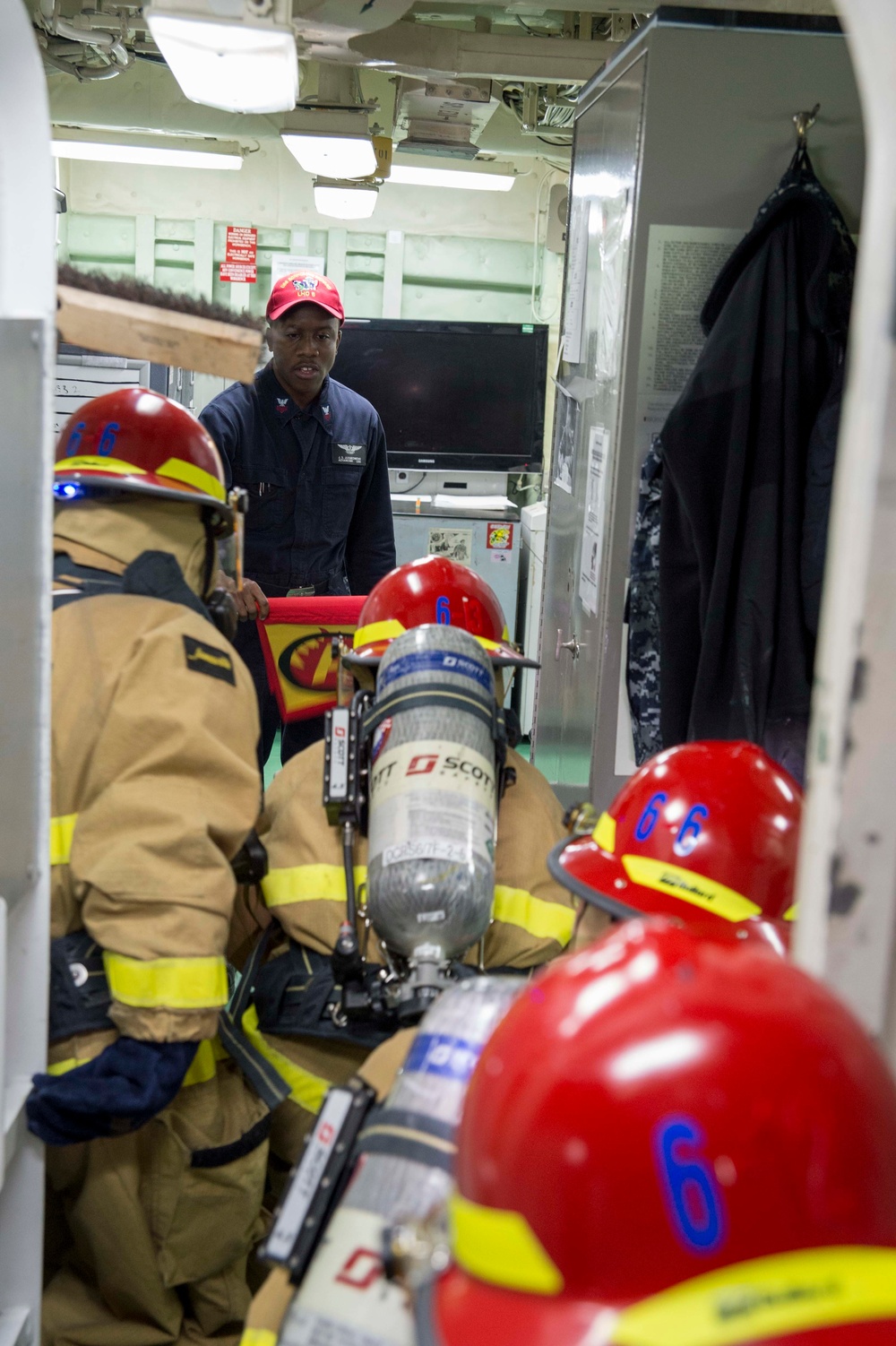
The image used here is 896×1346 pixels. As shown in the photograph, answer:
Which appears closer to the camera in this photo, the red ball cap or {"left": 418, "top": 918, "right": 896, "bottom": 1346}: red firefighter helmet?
{"left": 418, "top": 918, "right": 896, "bottom": 1346}: red firefighter helmet

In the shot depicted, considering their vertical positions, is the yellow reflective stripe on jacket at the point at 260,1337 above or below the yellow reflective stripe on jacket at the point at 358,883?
below

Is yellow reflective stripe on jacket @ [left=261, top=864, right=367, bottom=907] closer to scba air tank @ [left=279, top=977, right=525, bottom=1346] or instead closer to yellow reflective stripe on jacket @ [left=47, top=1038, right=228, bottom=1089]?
yellow reflective stripe on jacket @ [left=47, top=1038, right=228, bottom=1089]

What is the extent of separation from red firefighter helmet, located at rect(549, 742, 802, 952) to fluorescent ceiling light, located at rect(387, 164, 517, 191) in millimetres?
6444

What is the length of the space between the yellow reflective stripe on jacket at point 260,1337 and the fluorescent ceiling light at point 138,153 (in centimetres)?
704

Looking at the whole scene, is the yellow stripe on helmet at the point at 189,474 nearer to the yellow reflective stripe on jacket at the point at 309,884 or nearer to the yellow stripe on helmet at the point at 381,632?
the yellow stripe on helmet at the point at 381,632

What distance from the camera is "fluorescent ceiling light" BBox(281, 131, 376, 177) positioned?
17.1 ft

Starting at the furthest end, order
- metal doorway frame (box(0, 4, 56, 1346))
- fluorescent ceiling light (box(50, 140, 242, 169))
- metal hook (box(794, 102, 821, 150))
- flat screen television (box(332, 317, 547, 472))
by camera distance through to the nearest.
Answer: flat screen television (box(332, 317, 547, 472))
fluorescent ceiling light (box(50, 140, 242, 169))
metal hook (box(794, 102, 821, 150))
metal doorway frame (box(0, 4, 56, 1346))

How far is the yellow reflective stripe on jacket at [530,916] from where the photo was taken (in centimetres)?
237

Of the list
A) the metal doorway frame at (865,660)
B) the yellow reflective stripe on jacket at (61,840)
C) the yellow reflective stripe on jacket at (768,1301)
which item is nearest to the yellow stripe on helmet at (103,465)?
the yellow reflective stripe on jacket at (61,840)

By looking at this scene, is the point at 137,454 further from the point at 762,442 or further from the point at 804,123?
the point at 804,123

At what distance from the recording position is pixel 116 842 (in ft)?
6.95

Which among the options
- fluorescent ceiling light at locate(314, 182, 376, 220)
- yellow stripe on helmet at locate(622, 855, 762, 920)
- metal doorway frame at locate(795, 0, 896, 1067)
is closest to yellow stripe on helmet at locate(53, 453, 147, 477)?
yellow stripe on helmet at locate(622, 855, 762, 920)

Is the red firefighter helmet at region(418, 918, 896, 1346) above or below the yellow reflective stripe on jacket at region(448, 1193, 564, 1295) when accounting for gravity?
above

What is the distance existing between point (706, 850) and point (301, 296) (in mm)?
3322
